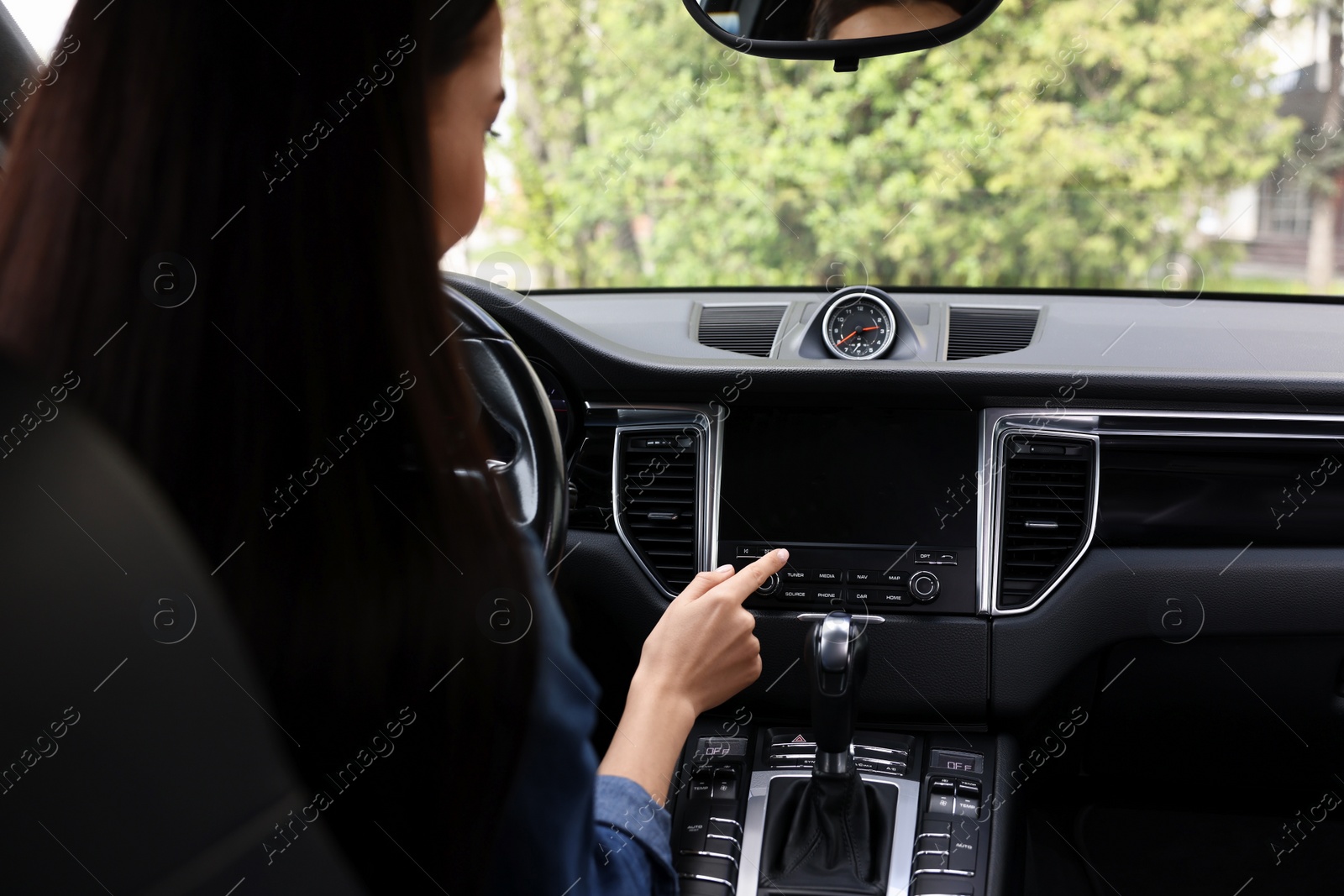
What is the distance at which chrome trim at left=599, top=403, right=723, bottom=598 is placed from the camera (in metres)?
2.13

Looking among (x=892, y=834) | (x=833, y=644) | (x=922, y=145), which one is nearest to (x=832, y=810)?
(x=892, y=834)

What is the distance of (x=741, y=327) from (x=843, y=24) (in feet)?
2.98

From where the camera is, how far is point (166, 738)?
645 millimetres

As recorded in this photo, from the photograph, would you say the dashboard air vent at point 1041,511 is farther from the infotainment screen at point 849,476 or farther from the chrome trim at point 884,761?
the chrome trim at point 884,761

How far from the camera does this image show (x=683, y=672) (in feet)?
4.88

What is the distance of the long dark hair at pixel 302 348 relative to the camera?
0.68 m

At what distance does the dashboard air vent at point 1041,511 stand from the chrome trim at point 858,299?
0.31m

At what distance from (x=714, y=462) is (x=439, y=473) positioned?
4.47 ft

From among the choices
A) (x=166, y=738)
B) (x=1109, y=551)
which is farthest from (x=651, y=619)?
(x=166, y=738)

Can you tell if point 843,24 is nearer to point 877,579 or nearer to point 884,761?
point 877,579

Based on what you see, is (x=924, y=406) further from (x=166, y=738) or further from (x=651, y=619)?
(x=166, y=738)

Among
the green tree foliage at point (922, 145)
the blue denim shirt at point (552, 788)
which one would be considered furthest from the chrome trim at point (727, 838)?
the green tree foliage at point (922, 145)

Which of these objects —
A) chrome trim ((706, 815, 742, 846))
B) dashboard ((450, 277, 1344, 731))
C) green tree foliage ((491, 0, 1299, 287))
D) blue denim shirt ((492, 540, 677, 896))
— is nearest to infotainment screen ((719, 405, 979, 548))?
dashboard ((450, 277, 1344, 731))

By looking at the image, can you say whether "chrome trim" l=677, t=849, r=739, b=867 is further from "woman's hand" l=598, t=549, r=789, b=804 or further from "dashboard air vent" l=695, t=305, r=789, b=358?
"dashboard air vent" l=695, t=305, r=789, b=358
